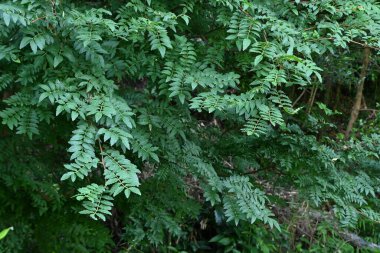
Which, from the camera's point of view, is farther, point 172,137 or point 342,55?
point 342,55

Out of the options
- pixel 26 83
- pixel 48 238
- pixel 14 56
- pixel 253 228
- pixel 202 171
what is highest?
pixel 14 56

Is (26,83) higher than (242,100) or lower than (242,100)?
lower

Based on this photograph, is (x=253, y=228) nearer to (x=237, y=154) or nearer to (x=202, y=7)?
(x=237, y=154)

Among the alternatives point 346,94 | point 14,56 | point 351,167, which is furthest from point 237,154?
point 346,94

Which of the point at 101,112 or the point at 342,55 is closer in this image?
the point at 101,112

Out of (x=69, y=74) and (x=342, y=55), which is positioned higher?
(x=69, y=74)

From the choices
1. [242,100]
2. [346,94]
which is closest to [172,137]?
[242,100]

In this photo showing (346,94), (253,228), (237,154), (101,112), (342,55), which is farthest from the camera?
(346,94)

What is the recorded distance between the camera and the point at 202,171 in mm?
2279

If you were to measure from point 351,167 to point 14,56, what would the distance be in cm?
205

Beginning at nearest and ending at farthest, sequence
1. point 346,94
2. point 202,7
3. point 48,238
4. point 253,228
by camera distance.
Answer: point 202,7 → point 48,238 → point 253,228 → point 346,94

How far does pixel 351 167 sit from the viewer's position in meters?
2.91

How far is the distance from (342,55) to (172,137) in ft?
5.80

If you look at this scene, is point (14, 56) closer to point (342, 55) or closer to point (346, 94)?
point (342, 55)
